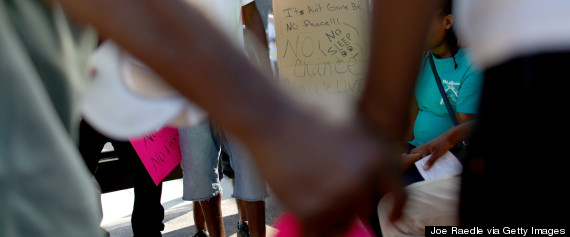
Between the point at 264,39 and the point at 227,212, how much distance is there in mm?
1775

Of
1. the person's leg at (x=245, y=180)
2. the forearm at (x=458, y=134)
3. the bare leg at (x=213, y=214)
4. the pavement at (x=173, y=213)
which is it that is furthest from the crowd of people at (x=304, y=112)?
the pavement at (x=173, y=213)

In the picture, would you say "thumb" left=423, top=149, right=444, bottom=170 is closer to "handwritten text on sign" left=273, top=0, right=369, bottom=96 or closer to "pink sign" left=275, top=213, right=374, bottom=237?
"handwritten text on sign" left=273, top=0, right=369, bottom=96

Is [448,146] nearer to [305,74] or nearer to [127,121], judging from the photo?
[305,74]

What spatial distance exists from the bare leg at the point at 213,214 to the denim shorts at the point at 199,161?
92 millimetres

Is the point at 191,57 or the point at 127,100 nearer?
the point at 191,57

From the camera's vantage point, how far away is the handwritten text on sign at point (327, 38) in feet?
8.14

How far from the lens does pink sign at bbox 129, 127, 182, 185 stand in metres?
2.27

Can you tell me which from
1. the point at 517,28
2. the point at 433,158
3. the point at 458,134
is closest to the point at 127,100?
the point at 517,28

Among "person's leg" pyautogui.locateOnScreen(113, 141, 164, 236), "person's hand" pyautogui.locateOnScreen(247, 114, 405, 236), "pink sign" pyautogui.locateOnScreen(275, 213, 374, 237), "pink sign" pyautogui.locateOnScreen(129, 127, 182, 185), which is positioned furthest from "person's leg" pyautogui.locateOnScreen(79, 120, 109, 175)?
"person's hand" pyautogui.locateOnScreen(247, 114, 405, 236)

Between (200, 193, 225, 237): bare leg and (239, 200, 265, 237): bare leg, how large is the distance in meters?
0.17

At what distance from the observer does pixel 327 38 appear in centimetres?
252

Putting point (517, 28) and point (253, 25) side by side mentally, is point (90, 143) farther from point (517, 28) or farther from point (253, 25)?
point (517, 28)

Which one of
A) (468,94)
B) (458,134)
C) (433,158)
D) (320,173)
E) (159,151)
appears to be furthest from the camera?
(159,151)

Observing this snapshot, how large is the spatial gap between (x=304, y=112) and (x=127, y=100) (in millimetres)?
405
